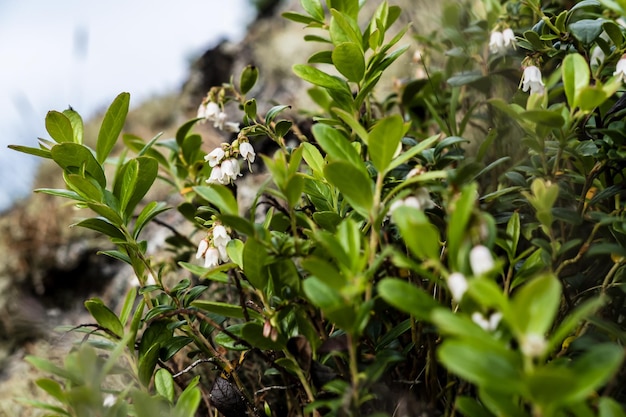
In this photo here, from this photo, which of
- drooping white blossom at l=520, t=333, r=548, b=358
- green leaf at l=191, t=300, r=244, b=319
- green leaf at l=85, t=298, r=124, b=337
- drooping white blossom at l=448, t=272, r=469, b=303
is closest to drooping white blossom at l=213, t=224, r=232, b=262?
green leaf at l=191, t=300, r=244, b=319

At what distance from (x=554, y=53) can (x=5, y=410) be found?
1948 mm

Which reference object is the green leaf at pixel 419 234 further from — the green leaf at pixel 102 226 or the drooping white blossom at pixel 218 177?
the green leaf at pixel 102 226

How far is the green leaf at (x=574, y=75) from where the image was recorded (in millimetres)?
746

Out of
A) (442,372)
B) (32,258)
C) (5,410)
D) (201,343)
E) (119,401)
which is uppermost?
(119,401)

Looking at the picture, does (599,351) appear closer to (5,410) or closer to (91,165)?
(91,165)

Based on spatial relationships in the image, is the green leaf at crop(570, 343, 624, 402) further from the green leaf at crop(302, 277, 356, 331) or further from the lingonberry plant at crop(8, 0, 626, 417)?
the green leaf at crop(302, 277, 356, 331)

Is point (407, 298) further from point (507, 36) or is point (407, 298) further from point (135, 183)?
point (507, 36)

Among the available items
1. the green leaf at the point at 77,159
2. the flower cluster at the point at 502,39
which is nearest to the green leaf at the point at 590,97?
the flower cluster at the point at 502,39

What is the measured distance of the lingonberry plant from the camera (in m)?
0.54

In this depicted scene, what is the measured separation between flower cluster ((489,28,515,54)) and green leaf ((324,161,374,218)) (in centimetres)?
66

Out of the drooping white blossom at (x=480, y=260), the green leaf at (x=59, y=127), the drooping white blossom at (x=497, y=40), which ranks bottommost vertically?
the drooping white blossom at (x=497, y=40)

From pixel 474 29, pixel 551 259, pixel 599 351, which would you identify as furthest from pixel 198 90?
pixel 599 351

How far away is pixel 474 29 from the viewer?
129 centimetres

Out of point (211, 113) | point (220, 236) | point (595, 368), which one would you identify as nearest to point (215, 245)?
point (220, 236)
